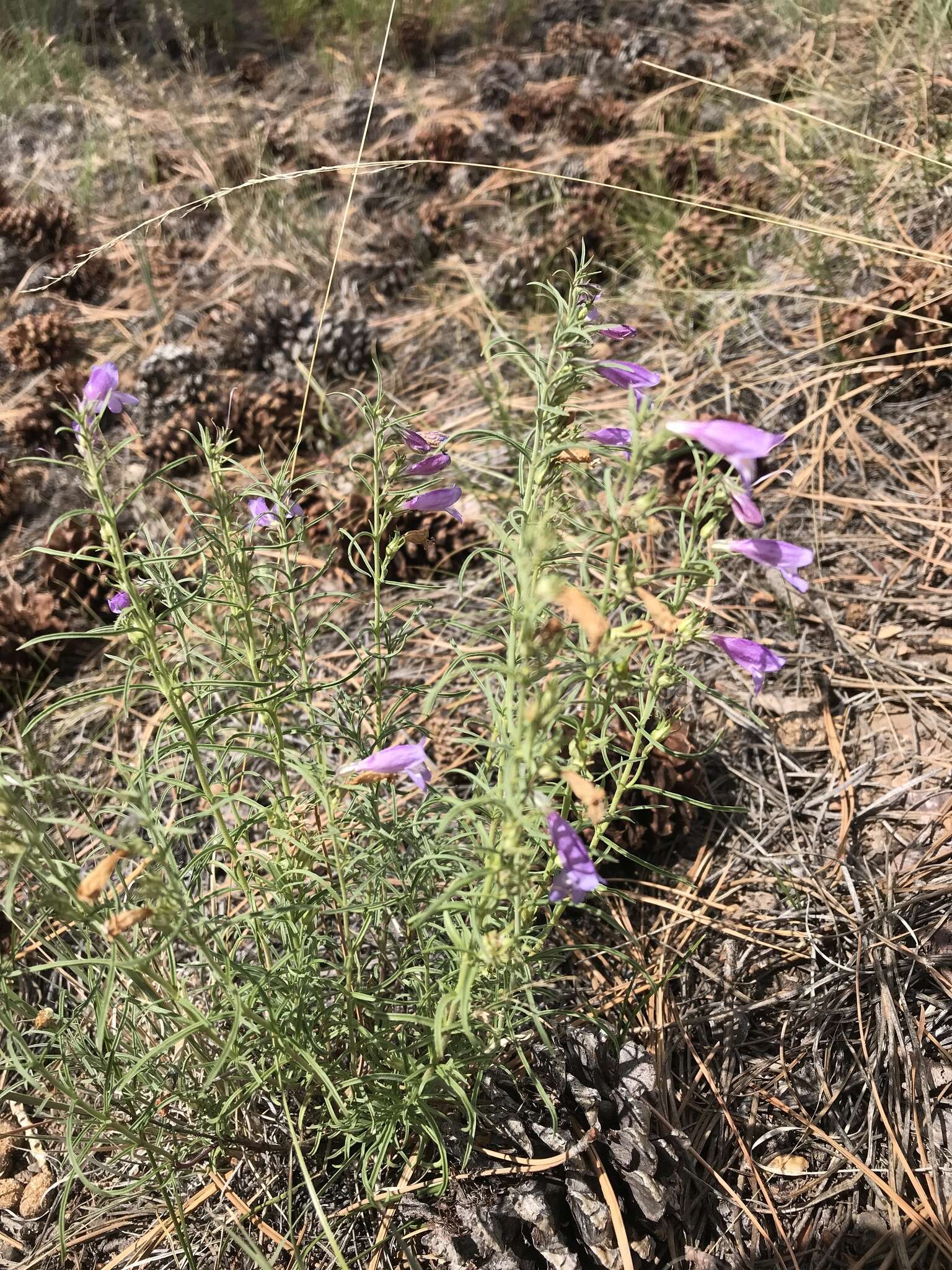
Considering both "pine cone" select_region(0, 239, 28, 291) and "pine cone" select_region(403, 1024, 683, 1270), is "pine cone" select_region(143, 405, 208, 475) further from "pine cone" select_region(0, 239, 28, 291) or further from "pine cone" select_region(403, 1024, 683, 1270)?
"pine cone" select_region(403, 1024, 683, 1270)

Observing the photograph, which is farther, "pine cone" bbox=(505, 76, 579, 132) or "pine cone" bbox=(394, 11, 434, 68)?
"pine cone" bbox=(394, 11, 434, 68)

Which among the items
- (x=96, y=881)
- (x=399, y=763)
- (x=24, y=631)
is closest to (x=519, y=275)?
(x=24, y=631)

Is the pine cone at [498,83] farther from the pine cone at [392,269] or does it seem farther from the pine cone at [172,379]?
the pine cone at [172,379]

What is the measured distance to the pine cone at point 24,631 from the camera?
2635 millimetres

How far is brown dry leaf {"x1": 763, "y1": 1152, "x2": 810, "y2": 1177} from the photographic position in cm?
155

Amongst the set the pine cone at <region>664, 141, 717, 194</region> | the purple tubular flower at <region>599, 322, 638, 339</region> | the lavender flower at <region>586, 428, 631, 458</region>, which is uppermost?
the purple tubular flower at <region>599, 322, 638, 339</region>

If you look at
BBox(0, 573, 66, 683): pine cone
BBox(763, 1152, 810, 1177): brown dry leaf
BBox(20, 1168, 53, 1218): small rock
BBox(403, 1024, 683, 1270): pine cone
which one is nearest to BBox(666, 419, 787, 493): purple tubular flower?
Answer: BBox(403, 1024, 683, 1270): pine cone

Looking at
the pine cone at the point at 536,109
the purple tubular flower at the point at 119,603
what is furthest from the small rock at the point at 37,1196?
the pine cone at the point at 536,109

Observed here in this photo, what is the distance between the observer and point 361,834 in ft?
4.82

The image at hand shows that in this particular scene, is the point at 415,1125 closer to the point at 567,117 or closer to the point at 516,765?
the point at 516,765

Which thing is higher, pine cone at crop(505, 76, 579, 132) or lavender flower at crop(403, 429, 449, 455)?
lavender flower at crop(403, 429, 449, 455)

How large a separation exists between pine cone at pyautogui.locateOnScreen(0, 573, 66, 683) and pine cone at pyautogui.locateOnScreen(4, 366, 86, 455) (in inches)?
37.8

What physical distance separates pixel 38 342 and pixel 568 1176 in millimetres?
3854

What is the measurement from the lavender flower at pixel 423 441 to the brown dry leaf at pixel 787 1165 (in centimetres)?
145
